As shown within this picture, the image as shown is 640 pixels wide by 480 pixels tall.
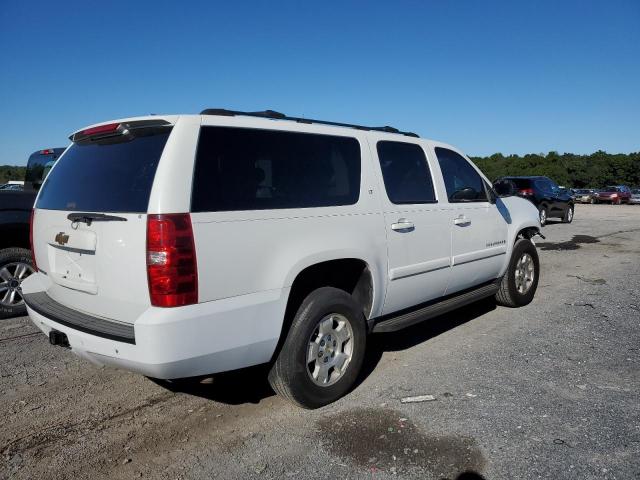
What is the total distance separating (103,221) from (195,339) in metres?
0.85

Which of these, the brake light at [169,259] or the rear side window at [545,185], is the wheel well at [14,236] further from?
the rear side window at [545,185]

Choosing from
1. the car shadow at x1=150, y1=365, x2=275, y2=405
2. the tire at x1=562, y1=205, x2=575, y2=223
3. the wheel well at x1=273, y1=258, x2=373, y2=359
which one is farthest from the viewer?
the tire at x1=562, y1=205, x2=575, y2=223

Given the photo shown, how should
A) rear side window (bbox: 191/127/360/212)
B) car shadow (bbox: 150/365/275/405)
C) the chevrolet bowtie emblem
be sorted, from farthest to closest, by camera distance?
car shadow (bbox: 150/365/275/405), the chevrolet bowtie emblem, rear side window (bbox: 191/127/360/212)

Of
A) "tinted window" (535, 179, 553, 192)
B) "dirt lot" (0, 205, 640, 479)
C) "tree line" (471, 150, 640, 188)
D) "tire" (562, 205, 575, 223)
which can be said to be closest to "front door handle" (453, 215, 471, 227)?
"dirt lot" (0, 205, 640, 479)

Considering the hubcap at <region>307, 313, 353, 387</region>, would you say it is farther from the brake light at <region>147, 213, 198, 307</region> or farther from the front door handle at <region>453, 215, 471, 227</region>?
the front door handle at <region>453, 215, 471, 227</region>

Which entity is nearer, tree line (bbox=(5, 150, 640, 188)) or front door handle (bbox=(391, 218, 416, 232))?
front door handle (bbox=(391, 218, 416, 232))

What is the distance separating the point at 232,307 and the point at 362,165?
1.59 meters

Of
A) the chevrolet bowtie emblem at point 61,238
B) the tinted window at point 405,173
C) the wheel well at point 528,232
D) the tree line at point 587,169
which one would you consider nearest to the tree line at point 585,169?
the tree line at point 587,169

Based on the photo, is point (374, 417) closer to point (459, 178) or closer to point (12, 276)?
point (459, 178)

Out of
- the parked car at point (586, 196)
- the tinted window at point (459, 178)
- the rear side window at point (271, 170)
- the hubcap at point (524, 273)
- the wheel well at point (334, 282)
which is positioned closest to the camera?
the rear side window at point (271, 170)

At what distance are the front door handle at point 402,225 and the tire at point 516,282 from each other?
2.17m

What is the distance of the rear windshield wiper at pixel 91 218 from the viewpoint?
8.84 ft

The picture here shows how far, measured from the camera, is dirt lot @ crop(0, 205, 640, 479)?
2.70m

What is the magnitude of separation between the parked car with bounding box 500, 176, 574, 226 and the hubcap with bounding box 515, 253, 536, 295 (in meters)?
12.6
